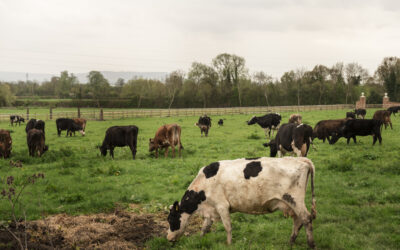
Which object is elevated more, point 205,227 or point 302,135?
point 302,135

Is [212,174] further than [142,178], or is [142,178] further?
[142,178]

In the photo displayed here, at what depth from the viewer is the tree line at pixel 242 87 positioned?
Result: 62113mm

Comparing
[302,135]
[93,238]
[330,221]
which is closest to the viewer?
[93,238]

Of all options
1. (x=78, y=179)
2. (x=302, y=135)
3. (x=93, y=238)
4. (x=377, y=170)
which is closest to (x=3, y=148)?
(x=78, y=179)

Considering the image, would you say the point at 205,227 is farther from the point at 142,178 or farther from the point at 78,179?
the point at 78,179

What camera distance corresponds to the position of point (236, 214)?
719 centimetres

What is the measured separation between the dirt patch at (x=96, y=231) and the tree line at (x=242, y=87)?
52.5 metres

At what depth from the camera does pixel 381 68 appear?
7119 cm

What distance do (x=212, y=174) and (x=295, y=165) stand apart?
5.13ft

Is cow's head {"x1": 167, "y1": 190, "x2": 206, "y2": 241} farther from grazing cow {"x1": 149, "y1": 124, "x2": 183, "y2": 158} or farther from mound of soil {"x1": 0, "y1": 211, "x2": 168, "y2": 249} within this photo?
grazing cow {"x1": 149, "y1": 124, "x2": 183, "y2": 158}

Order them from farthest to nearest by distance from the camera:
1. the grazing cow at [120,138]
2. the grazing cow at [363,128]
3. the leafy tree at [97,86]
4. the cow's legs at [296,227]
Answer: the leafy tree at [97,86] → the grazing cow at [363,128] → the grazing cow at [120,138] → the cow's legs at [296,227]

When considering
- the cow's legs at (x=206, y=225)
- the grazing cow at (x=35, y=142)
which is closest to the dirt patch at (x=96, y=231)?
the cow's legs at (x=206, y=225)

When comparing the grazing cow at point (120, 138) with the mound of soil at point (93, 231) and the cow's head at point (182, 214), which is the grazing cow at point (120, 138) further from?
the cow's head at point (182, 214)

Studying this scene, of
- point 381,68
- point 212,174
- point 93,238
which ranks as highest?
point 381,68
